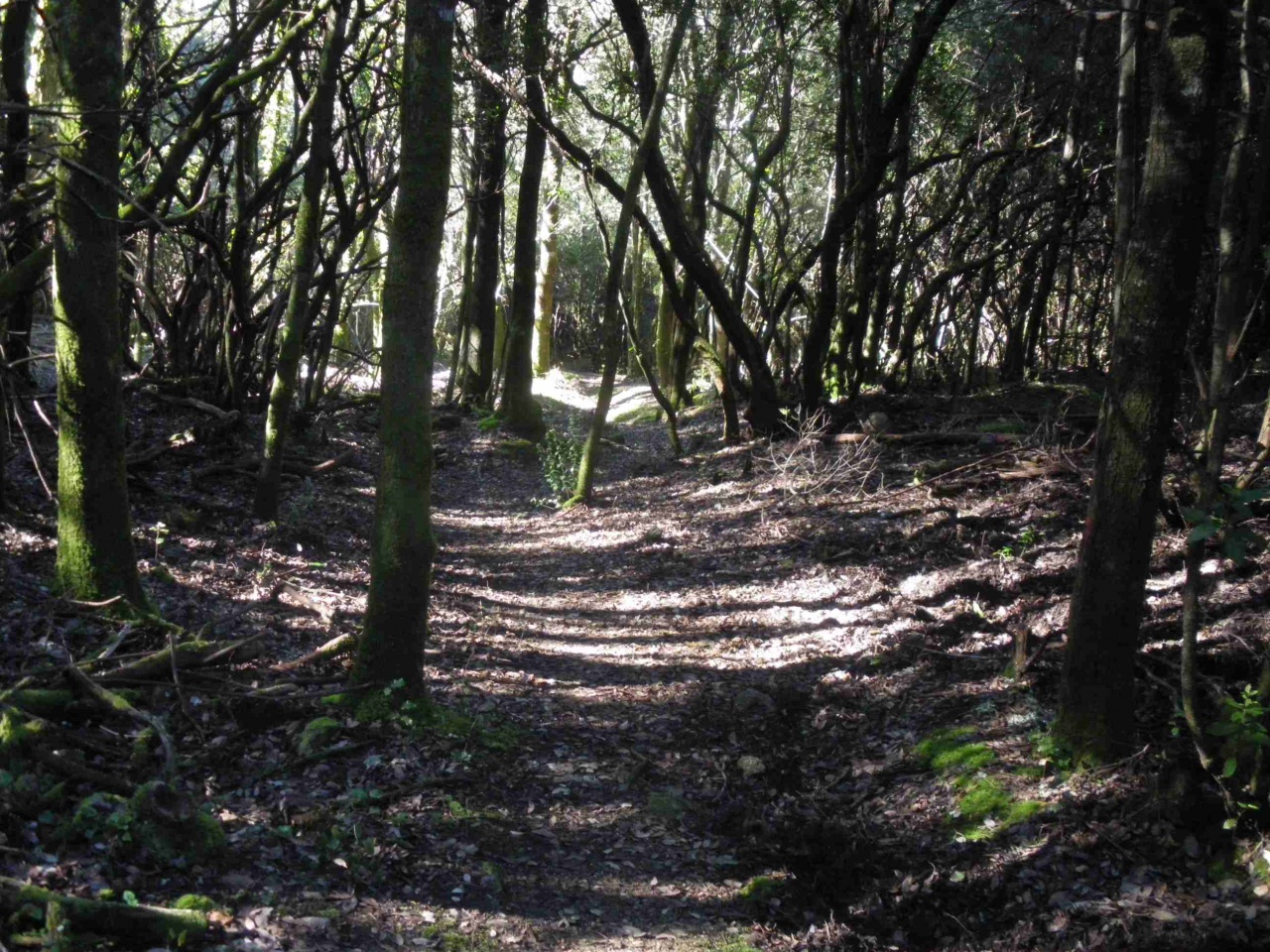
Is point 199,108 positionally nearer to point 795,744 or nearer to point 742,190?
point 795,744

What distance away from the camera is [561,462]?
1495 cm

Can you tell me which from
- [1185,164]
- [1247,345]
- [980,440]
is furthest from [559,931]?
[1247,345]

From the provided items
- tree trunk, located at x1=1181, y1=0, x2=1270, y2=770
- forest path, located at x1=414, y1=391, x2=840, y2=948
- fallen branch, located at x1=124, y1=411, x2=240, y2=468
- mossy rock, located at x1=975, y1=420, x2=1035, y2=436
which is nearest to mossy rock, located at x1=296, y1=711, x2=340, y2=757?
forest path, located at x1=414, y1=391, x2=840, y2=948

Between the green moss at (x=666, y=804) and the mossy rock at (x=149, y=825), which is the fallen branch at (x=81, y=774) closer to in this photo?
the mossy rock at (x=149, y=825)

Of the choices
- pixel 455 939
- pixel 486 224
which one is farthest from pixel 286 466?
pixel 455 939

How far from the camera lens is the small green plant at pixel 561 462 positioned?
1422cm

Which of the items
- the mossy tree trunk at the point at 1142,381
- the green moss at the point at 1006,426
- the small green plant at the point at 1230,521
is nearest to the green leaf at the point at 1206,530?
the small green plant at the point at 1230,521

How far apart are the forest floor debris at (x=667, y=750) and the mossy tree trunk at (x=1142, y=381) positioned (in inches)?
15.7

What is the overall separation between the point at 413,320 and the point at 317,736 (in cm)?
238

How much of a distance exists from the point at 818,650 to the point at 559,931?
3.75m

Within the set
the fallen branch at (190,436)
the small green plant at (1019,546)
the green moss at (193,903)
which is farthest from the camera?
the fallen branch at (190,436)

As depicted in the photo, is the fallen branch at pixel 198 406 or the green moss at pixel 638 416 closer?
the fallen branch at pixel 198 406

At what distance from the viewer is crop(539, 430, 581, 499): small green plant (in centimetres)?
1422

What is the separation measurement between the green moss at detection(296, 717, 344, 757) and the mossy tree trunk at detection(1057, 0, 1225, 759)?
404 cm
